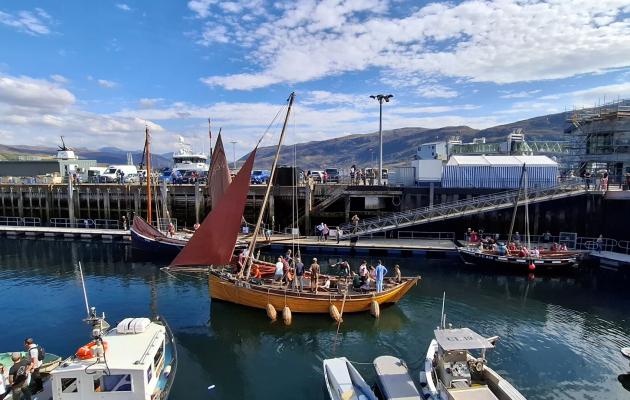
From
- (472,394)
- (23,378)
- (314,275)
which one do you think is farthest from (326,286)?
(23,378)

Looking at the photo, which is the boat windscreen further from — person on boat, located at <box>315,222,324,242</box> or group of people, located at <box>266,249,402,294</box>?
person on boat, located at <box>315,222,324,242</box>

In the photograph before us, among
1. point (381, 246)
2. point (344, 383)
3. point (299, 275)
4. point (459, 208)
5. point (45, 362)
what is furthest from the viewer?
point (459, 208)

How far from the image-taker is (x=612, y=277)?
28.8 m

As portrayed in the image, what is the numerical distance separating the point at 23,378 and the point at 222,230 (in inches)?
421

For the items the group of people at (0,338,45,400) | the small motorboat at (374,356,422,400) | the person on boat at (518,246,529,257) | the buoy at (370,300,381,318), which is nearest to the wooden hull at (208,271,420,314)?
the buoy at (370,300,381,318)

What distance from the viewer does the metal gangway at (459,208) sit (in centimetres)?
3566

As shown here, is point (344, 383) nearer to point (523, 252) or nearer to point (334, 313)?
point (334, 313)

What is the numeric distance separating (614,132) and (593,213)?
16419 millimetres

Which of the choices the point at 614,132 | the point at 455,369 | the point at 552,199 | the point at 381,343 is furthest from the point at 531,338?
A: the point at 614,132

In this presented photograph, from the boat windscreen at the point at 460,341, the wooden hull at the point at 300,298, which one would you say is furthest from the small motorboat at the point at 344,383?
the wooden hull at the point at 300,298

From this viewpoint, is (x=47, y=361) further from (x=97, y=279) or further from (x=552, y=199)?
(x=552, y=199)

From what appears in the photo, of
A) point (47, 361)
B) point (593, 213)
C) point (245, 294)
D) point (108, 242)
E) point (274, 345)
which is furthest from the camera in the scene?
point (108, 242)

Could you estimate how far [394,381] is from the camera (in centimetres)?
1371

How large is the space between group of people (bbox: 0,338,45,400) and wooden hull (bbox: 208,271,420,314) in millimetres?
10127
